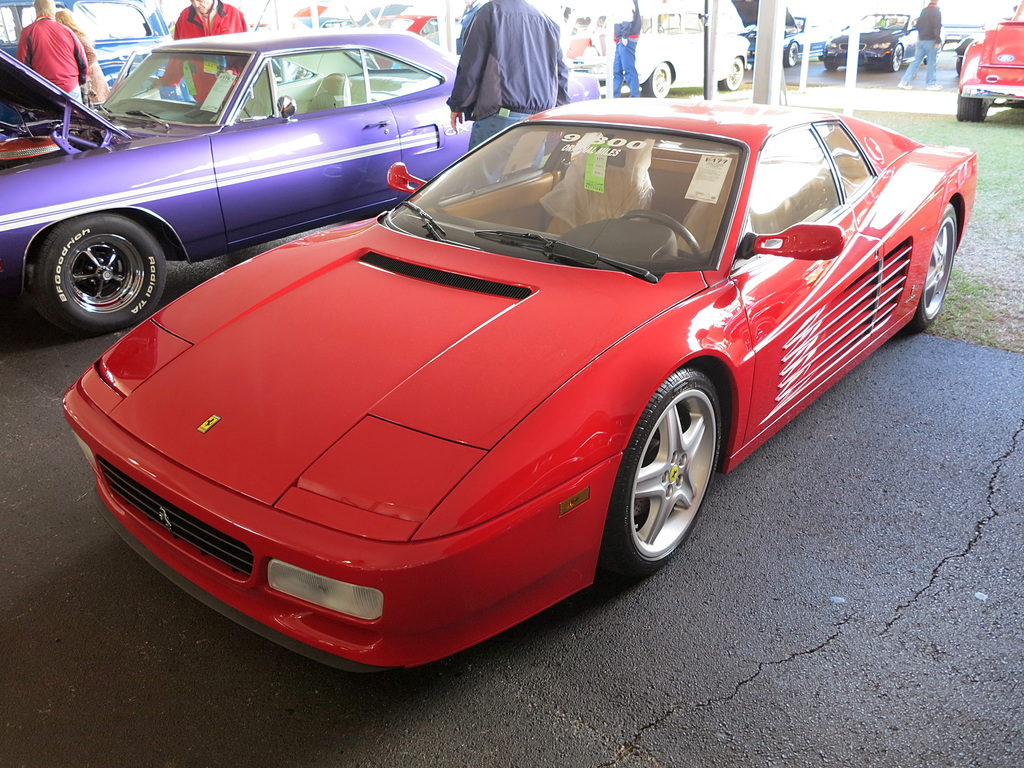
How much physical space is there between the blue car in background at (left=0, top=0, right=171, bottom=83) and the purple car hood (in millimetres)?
6334

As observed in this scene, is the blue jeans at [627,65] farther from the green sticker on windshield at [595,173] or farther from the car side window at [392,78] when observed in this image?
the green sticker on windshield at [595,173]

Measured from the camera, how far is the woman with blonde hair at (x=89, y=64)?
738cm

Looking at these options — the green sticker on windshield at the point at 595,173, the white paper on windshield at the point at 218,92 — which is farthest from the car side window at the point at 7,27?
the green sticker on windshield at the point at 595,173

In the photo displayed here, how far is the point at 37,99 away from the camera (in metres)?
4.11

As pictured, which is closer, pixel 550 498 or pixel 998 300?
pixel 550 498

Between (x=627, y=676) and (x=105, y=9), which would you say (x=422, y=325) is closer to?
(x=627, y=676)

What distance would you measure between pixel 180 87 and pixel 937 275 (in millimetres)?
4488

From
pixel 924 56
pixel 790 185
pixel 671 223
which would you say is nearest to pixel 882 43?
pixel 924 56

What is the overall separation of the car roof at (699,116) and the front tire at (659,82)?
32.6ft

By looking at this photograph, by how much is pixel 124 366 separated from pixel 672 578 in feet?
5.75

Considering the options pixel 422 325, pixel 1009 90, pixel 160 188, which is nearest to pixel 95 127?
pixel 160 188

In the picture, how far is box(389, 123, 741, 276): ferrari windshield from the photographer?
2.62 metres

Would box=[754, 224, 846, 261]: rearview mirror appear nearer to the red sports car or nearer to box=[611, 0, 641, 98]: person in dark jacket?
the red sports car

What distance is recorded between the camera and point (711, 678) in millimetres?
2131
